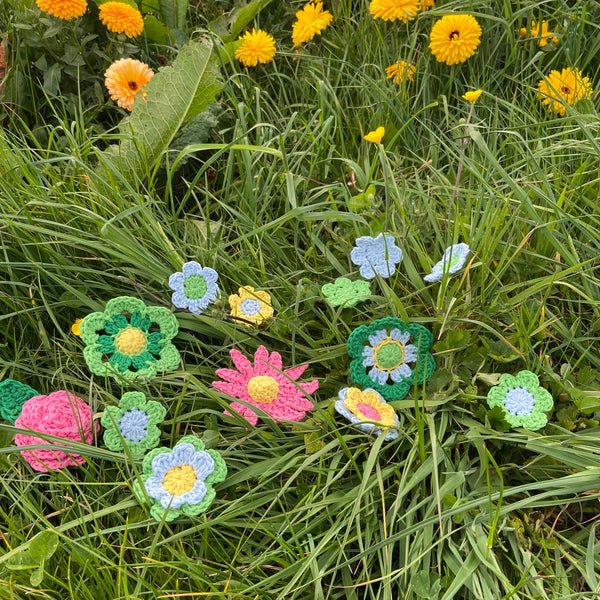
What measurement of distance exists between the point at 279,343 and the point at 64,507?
569mm

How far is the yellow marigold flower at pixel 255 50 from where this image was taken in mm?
1931

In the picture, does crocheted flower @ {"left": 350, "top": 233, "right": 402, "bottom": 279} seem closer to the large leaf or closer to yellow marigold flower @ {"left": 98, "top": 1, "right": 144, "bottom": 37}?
the large leaf

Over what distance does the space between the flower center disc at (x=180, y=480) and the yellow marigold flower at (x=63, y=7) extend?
1.31m

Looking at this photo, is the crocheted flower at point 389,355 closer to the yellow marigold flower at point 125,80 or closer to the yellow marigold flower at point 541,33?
the yellow marigold flower at point 125,80

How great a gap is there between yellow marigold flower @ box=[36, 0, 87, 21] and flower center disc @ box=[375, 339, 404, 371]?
128 cm

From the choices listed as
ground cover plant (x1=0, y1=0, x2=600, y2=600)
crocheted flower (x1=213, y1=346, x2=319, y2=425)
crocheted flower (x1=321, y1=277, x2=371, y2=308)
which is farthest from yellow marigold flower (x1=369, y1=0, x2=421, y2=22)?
A: crocheted flower (x1=213, y1=346, x2=319, y2=425)

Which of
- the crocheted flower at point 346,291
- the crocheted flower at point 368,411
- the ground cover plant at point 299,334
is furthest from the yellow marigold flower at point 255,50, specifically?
the crocheted flower at point 368,411

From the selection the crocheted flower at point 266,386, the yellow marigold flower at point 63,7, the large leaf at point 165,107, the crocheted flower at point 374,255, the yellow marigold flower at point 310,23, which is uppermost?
the yellow marigold flower at point 63,7

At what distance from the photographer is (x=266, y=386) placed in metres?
1.24

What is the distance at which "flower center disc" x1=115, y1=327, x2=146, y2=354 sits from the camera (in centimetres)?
129


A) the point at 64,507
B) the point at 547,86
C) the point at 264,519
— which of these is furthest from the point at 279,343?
the point at 547,86

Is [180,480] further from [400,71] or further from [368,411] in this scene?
[400,71]

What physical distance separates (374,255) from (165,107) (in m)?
0.77

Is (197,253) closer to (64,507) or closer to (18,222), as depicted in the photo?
(18,222)
